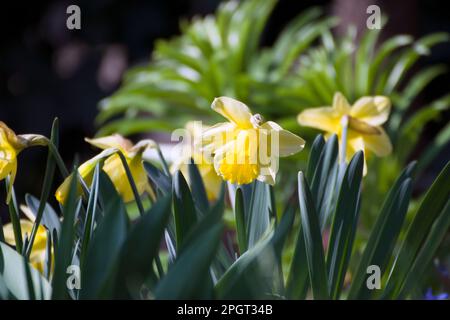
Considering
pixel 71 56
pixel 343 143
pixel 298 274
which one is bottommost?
pixel 298 274

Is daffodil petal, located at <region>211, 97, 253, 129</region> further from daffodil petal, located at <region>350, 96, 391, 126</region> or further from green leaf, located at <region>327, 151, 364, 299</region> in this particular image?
daffodil petal, located at <region>350, 96, 391, 126</region>

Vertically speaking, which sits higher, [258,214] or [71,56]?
Result: [71,56]

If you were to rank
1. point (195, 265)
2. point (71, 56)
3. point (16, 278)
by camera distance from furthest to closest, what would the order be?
1. point (71, 56)
2. point (16, 278)
3. point (195, 265)

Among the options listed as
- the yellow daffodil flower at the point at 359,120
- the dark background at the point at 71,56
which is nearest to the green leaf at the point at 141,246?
the yellow daffodil flower at the point at 359,120

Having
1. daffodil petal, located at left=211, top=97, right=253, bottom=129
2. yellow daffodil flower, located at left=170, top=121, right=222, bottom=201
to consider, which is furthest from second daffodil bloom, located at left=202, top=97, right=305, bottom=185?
yellow daffodil flower, located at left=170, top=121, right=222, bottom=201

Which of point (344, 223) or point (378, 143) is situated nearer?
point (344, 223)

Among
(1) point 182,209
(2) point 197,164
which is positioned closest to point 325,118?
(2) point 197,164

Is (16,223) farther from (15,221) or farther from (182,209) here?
(182,209)
